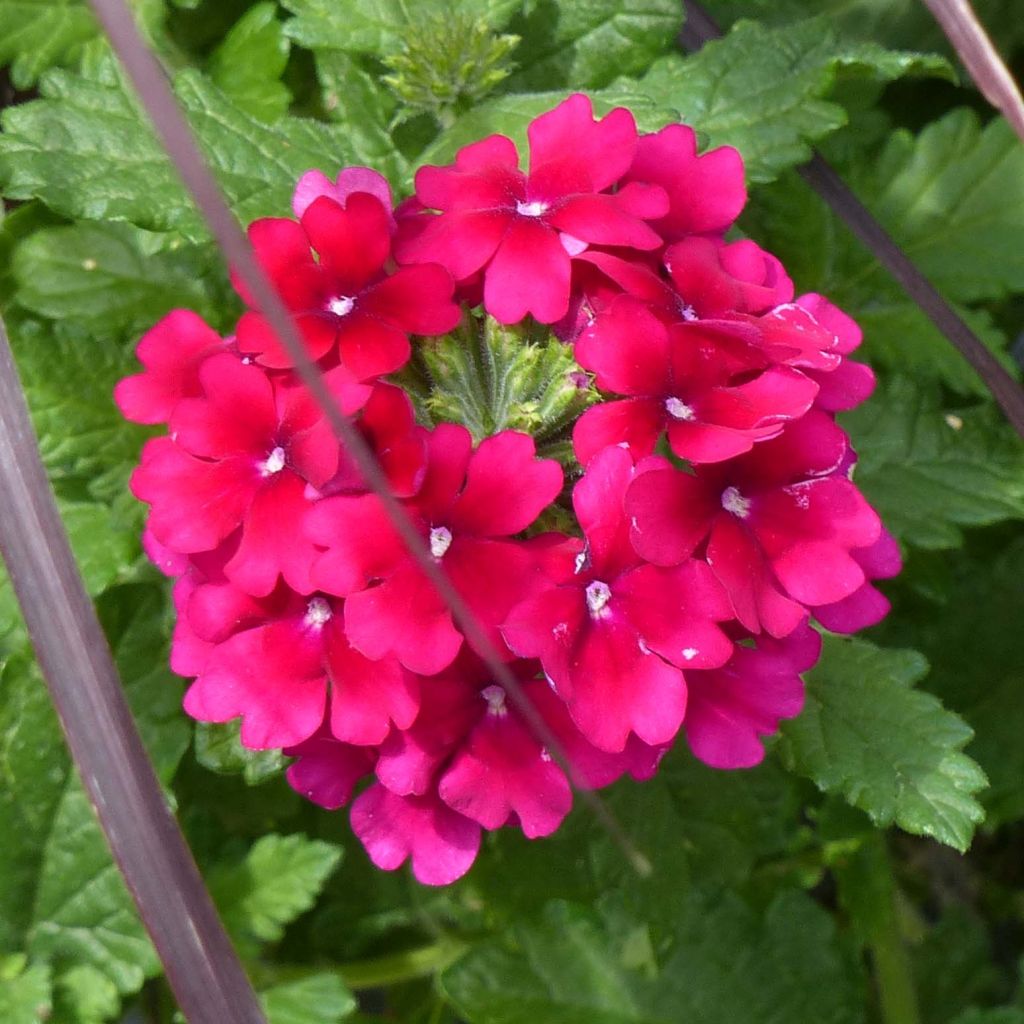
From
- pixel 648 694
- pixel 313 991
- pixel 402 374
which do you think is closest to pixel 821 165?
pixel 402 374

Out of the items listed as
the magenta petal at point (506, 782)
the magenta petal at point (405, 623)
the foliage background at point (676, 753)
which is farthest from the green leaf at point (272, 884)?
the magenta petal at point (405, 623)

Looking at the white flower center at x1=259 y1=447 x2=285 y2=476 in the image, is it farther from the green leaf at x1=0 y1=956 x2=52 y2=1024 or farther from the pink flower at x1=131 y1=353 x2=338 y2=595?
the green leaf at x1=0 y1=956 x2=52 y2=1024

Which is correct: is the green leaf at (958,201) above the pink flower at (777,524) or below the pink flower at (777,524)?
below

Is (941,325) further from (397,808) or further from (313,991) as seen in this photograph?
(313,991)

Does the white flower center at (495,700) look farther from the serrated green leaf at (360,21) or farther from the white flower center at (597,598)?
the serrated green leaf at (360,21)

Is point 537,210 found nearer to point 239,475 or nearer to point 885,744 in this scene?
point 239,475

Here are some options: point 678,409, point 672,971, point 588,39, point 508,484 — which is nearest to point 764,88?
point 588,39
